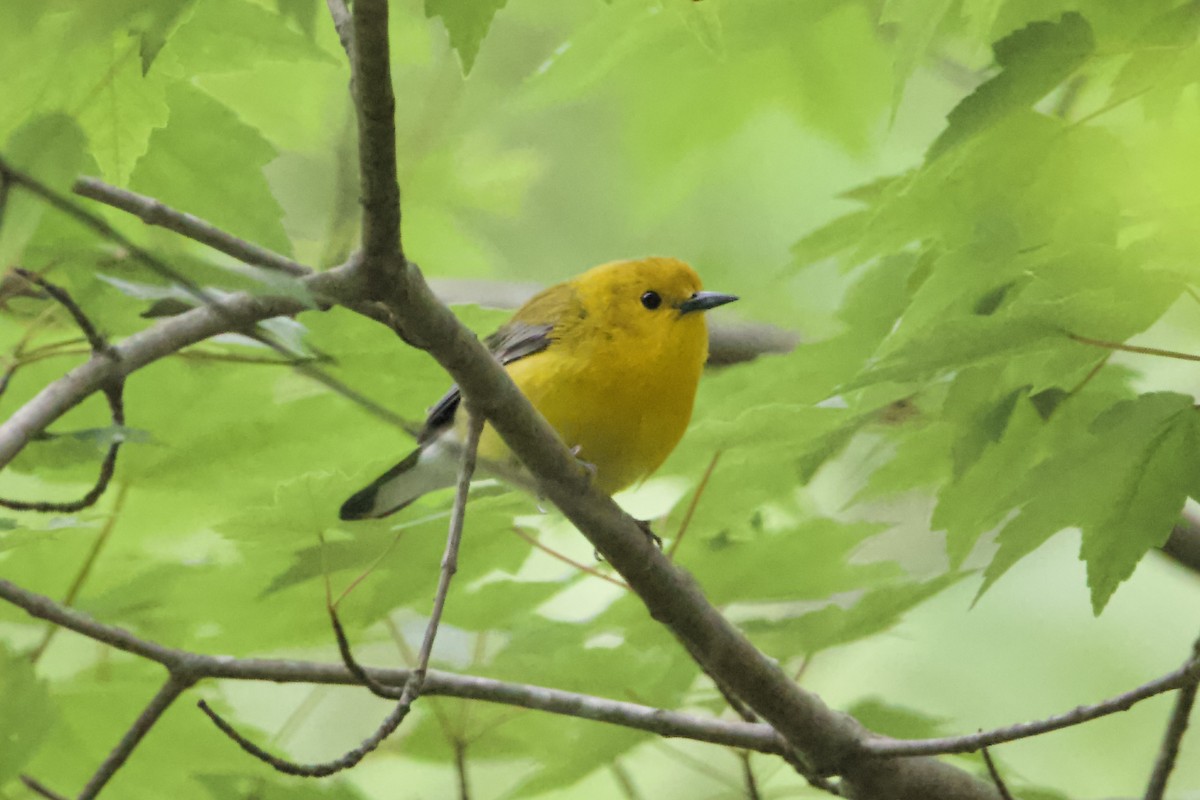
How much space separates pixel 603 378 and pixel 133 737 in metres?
1.10

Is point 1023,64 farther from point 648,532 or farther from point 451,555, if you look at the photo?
point 648,532

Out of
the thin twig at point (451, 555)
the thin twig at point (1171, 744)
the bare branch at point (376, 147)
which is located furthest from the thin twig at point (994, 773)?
the bare branch at point (376, 147)

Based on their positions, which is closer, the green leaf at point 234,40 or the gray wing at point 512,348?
the green leaf at point 234,40

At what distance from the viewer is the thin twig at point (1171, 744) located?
156 centimetres

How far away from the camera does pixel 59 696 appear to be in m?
2.08

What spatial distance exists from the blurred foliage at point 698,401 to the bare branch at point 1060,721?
0.37 ft

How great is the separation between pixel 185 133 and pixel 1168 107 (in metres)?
1.40

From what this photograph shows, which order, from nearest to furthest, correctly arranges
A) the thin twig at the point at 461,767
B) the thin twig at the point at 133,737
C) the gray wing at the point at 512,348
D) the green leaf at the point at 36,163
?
the green leaf at the point at 36,163 < the thin twig at the point at 133,737 < the thin twig at the point at 461,767 < the gray wing at the point at 512,348

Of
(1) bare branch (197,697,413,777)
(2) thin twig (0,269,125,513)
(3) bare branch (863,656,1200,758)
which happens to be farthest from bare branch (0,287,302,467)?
(3) bare branch (863,656,1200,758)

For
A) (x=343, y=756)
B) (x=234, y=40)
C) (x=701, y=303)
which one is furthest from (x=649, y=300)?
(x=343, y=756)

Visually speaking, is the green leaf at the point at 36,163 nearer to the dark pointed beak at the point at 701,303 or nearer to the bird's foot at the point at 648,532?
the bird's foot at the point at 648,532

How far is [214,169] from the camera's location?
1872 millimetres

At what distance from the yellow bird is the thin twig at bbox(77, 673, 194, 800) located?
0.47 metres

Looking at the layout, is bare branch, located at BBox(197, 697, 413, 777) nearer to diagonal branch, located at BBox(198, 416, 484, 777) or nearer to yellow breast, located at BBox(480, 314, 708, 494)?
diagonal branch, located at BBox(198, 416, 484, 777)
